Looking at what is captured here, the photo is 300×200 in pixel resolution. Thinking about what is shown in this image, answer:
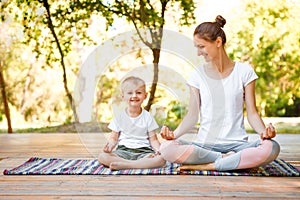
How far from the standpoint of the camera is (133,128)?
7.61 feet

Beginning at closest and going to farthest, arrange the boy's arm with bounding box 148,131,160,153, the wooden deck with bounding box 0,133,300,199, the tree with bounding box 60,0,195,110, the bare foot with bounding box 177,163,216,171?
the wooden deck with bounding box 0,133,300,199
the bare foot with bounding box 177,163,216,171
the boy's arm with bounding box 148,131,160,153
the tree with bounding box 60,0,195,110

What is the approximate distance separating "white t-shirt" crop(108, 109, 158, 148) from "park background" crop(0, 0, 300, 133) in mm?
1406

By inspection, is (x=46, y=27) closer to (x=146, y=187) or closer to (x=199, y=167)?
(x=199, y=167)

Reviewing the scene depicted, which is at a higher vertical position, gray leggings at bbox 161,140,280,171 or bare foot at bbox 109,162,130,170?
gray leggings at bbox 161,140,280,171

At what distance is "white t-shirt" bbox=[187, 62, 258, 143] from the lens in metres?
2.17

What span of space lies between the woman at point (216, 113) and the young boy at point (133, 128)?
7.4 inches

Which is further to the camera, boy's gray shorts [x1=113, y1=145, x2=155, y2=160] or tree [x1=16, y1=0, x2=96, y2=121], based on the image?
tree [x1=16, y1=0, x2=96, y2=121]

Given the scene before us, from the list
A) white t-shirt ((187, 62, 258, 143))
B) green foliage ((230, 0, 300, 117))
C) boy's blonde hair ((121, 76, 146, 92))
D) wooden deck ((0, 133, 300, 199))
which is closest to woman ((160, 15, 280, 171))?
white t-shirt ((187, 62, 258, 143))

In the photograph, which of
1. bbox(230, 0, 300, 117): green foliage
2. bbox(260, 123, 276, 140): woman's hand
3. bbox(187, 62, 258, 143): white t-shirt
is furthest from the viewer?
bbox(230, 0, 300, 117): green foliage

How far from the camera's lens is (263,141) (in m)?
1.98

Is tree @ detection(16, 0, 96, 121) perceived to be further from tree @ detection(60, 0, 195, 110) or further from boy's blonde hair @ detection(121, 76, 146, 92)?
boy's blonde hair @ detection(121, 76, 146, 92)

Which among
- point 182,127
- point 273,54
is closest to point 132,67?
point 182,127

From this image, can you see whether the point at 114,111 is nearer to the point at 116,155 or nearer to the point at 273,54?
the point at 116,155

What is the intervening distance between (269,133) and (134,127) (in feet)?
2.42
